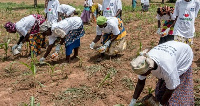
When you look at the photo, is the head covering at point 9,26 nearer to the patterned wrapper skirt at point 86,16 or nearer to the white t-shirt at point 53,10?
the white t-shirt at point 53,10

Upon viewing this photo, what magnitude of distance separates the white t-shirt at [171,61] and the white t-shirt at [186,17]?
1.50m

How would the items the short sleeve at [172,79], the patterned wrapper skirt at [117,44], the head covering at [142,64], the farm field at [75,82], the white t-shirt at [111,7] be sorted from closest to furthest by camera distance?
the head covering at [142,64]
the short sleeve at [172,79]
the farm field at [75,82]
the patterned wrapper skirt at [117,44]
the white t-shirt at [111,7]

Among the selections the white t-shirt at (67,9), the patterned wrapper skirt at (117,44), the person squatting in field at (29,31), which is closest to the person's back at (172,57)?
the patterned wrapper skirt at (117,44)

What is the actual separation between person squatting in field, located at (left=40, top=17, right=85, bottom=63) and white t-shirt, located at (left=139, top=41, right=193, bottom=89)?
7.02 ft

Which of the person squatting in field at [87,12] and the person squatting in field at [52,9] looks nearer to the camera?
the person squatting in field at [52,9]

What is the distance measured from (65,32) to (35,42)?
3.14 ft

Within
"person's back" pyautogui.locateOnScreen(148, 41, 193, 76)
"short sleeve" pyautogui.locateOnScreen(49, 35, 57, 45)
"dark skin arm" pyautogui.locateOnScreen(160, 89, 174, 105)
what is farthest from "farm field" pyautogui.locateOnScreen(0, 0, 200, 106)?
"person's back" pyautogui.locateOnScreen(148, 41, 193, 76)

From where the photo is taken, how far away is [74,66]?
390 centimetres

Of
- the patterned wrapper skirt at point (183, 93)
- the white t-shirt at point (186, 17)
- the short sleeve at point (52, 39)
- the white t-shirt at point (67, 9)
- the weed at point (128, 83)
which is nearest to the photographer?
the patterned wrapper skirt at point (183, 93)

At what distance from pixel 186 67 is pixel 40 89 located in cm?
198

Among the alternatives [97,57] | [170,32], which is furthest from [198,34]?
[97,57]

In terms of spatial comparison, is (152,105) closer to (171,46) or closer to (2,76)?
(171,46)

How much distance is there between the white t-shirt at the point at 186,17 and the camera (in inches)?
136

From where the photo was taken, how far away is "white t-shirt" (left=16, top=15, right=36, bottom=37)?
4.04 meters
